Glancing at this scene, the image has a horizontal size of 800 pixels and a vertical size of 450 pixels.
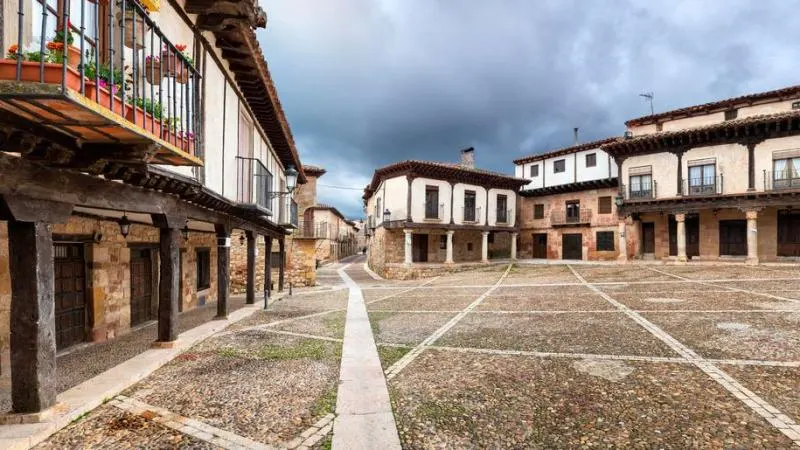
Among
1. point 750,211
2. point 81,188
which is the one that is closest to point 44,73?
point 81,188

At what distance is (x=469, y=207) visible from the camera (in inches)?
1111

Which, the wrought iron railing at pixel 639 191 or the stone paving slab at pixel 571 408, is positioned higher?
the wrought iron railing at pixel 639 191

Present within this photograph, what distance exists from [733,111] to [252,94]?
26960mm

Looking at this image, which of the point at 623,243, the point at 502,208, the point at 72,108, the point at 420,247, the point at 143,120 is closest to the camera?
the point at 72,108

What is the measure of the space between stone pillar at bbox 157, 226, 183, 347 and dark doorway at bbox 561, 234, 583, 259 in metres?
29.6

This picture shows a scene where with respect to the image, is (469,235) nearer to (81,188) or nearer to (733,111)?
(733,111)

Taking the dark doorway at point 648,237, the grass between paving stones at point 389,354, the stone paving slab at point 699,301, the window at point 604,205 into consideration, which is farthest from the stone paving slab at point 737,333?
the window at point 604,205

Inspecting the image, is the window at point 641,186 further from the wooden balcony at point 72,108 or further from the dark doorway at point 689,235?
the wooden balcony at point 72,108

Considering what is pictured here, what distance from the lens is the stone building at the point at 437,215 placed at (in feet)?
86.2

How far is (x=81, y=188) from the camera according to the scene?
4594 mm

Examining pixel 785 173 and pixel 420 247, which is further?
pixel 420 247

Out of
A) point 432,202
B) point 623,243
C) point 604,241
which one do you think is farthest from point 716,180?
point 432,202

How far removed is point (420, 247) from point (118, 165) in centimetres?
2483

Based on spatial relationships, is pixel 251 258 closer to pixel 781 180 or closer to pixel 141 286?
pixel 141 286
